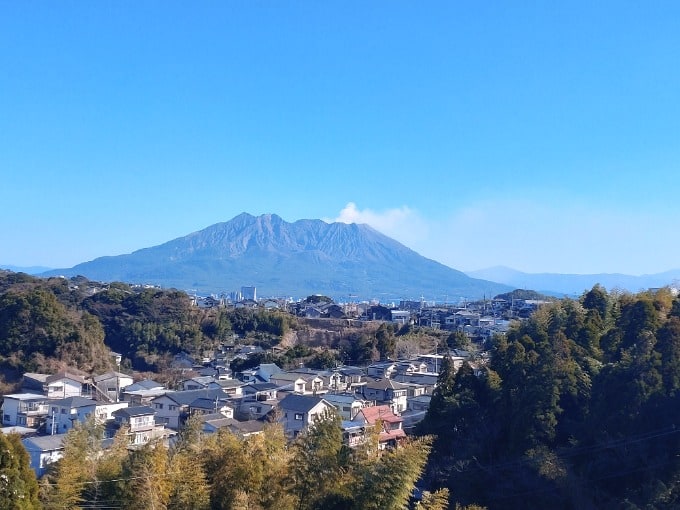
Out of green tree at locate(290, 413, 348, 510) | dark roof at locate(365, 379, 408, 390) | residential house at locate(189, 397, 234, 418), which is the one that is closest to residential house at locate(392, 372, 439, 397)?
dark roof at locate(365, 379, 408, 390)

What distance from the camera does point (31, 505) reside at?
7.12 meters

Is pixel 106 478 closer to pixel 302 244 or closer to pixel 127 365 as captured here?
pixel 127 365

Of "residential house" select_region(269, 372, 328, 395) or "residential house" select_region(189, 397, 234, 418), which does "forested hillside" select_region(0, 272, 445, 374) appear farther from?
"residential house" select_region(189, 397, 234, 418)

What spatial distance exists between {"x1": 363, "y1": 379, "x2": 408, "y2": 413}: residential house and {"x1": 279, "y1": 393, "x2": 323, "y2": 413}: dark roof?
3516 millimetres

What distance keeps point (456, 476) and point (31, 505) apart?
783cm

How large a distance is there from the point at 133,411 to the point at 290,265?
118 meters

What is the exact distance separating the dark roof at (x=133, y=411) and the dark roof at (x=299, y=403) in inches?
144

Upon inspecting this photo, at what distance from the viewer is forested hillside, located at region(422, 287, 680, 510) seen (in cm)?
1105

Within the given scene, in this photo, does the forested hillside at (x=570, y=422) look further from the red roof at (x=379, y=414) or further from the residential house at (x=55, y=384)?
the residential house at (x=55, y=384)

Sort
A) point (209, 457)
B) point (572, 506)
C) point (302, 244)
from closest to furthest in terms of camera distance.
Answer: point (209, 457)
point (572, 506)
point (302, 244)

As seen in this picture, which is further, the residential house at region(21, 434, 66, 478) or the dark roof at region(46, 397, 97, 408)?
the dark roof at region(46, 397, 97, 408)

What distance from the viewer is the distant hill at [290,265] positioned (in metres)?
117

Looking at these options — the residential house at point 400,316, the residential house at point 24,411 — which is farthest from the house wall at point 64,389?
the residential house at point 400,316

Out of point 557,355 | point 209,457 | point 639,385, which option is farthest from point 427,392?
point 209,457
